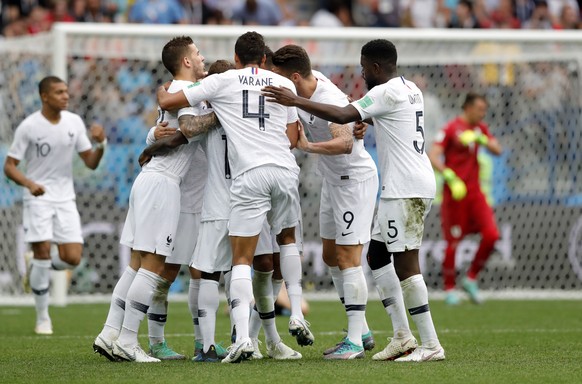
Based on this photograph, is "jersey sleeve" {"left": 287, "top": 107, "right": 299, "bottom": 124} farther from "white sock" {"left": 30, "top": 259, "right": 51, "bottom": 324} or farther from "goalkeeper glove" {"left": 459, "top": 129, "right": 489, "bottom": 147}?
"goalkeeper glove" {"left": 459, "top": 129, "right": 489, "bottom": 147}

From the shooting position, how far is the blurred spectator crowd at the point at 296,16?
19.1 m

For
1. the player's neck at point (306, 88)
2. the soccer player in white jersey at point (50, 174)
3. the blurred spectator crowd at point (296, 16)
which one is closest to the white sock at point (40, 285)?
the soccer player in white jersey at point (50, 174)

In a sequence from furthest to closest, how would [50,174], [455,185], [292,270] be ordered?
[455,185], [50,174], [292,270]

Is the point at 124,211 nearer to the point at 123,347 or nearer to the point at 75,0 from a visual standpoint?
the point at 75,0

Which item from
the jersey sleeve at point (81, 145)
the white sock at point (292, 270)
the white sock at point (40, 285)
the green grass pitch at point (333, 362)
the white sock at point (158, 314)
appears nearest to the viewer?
the green grass pitch at point (333, 362)

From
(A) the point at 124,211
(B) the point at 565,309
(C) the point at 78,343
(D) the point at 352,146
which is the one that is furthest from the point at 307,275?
(D) the point at 352,146

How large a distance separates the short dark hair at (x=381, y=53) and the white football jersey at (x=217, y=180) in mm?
1213

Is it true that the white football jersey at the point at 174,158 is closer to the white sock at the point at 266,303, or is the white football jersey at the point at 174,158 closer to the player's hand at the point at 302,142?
the player's hand at the point at 302,142

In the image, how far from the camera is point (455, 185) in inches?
582

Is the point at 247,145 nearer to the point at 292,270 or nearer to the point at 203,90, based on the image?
the point at 203,90

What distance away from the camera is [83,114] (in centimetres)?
1612

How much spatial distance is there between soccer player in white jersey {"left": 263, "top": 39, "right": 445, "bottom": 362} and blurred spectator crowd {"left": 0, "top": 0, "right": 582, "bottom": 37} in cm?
1134

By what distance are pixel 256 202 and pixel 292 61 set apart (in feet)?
4.13

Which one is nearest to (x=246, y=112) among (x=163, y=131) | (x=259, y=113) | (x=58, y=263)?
(x=259, y=113)
